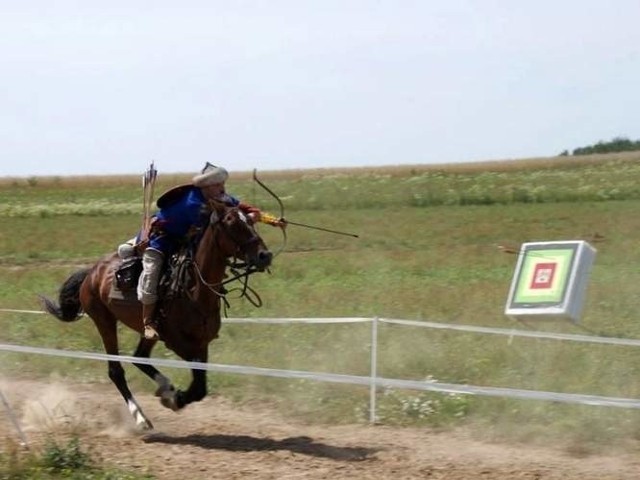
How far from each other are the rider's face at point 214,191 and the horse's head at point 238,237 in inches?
8.1

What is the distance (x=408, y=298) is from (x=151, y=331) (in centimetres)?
808

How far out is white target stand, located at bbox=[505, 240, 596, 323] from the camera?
1175cm

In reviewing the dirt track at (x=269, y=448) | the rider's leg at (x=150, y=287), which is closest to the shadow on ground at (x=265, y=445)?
the dirt track at (x=269, y=448)

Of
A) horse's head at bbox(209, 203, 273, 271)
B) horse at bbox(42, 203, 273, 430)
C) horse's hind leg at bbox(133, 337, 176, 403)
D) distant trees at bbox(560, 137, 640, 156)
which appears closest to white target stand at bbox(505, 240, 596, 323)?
horse at bbox(42, 203, 273, 430)

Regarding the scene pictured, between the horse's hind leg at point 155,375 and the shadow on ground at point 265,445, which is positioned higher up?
the horse's hind leg at point 155,375

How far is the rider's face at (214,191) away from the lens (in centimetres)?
980

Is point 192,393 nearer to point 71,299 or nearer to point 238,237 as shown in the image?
point 238,237

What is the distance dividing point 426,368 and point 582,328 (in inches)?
92.6

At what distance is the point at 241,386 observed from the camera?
1205 centimetres

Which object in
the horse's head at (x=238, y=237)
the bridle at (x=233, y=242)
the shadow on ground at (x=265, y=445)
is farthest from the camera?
the bridle at (x=233, y=242)

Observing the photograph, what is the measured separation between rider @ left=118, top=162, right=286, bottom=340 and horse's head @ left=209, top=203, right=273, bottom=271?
0.23 m

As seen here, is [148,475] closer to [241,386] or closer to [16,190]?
[241,386]

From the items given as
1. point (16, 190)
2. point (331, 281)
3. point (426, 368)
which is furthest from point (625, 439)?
point (16, 190)

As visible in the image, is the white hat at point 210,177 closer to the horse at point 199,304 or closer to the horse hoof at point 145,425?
the horse at point 199,304
